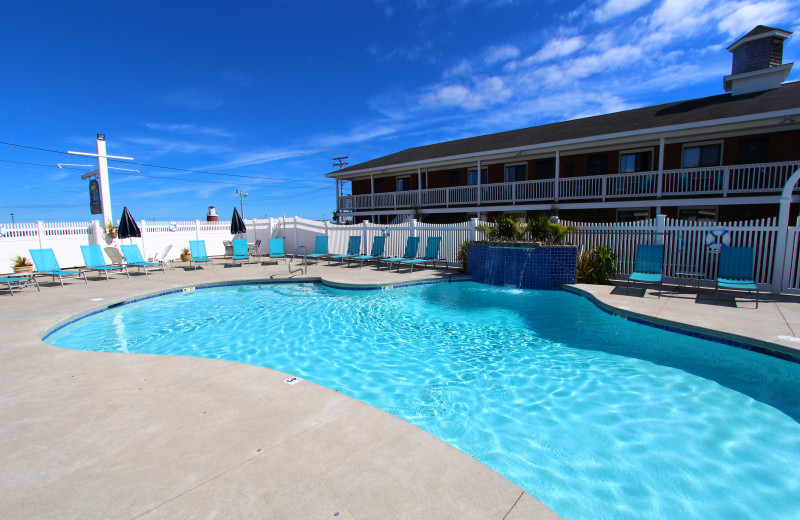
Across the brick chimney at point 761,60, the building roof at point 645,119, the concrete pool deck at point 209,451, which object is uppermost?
the brick chimney at point 761,60

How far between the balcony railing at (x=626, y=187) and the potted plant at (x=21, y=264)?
615 inches

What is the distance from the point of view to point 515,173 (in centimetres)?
1902

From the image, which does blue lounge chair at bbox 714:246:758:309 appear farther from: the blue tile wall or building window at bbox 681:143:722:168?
building window at bbox 681:143:722:168

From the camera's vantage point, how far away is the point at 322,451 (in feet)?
8.04

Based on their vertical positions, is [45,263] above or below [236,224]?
below

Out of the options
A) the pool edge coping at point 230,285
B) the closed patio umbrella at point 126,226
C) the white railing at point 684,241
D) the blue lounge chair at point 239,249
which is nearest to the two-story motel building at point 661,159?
the white railing at point 684,241

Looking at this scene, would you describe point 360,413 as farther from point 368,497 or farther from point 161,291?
point 161,291

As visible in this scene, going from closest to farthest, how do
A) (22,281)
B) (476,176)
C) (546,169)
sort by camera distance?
(22,281)
(546,169)
(476,176)

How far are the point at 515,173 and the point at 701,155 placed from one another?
7528mm

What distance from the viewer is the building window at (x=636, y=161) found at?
1545 cm

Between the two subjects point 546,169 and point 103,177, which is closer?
point 103,177

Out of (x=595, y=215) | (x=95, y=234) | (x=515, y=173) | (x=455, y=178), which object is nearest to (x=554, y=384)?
(x=595, y=215)

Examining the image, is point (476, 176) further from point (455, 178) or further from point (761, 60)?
point (761, 60)

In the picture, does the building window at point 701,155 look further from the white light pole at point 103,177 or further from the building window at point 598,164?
the white light pole at point 103,177
